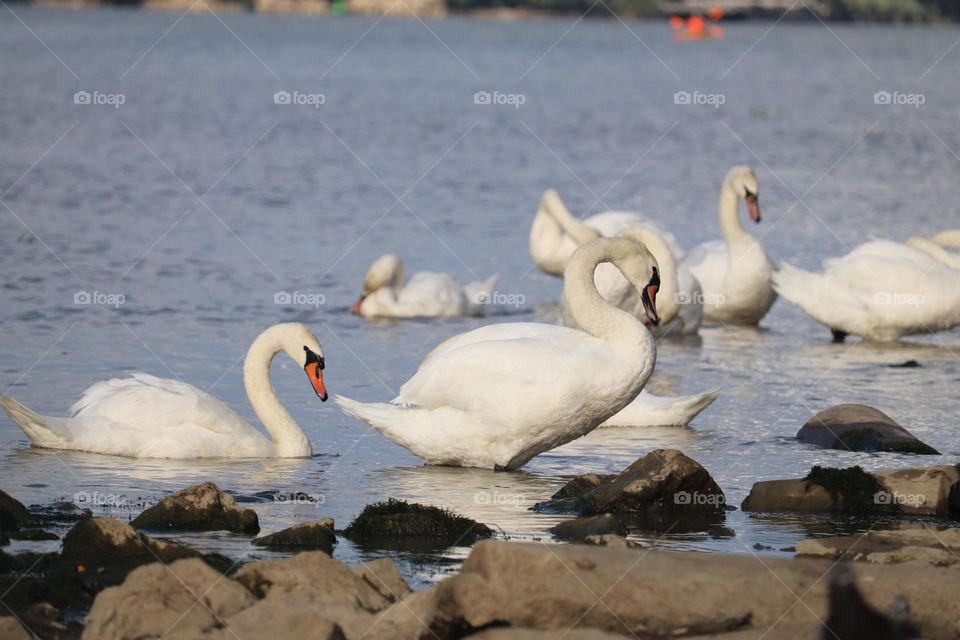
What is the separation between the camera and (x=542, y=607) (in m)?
6.24

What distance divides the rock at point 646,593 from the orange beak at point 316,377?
3.94 m

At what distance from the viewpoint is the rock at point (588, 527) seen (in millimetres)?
8055

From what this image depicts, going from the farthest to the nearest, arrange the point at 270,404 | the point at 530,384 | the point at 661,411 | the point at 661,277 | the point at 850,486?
the point at 661,277 < the point at 661,411 < the point at 270,404 < the point at 530,384 < the point at 850,486

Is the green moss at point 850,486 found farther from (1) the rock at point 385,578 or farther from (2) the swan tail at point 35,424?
(2) the swan tail at point 35,424

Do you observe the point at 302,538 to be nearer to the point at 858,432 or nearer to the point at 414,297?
the point at 858,432

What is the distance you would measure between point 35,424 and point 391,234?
35.7 feet

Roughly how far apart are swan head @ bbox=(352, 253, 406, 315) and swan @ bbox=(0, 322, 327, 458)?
558 cm

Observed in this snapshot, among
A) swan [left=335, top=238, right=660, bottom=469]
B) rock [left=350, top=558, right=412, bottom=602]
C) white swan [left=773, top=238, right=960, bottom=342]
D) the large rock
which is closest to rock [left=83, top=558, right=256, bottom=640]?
rock [left=350, top=558, right=412, bottom=602]

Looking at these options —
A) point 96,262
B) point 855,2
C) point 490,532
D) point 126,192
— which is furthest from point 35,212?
point 855,2

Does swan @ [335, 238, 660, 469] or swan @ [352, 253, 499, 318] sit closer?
swan @ [335, 238, 660, 469]

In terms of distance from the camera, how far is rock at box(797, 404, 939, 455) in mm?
10352

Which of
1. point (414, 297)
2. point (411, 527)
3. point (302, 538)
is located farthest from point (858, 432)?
point (414, 297)

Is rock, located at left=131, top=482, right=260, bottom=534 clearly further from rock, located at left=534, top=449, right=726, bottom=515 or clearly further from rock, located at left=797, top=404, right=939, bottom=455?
rock, located at left=797, top=404, right=939, bottom=455

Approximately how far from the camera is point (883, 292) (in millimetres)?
15156
